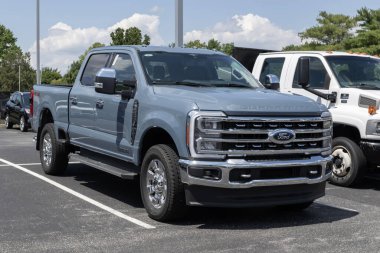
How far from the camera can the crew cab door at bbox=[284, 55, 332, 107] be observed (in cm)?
923

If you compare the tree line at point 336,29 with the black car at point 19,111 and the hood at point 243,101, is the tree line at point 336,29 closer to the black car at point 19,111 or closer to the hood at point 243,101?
the black car at point 19,111

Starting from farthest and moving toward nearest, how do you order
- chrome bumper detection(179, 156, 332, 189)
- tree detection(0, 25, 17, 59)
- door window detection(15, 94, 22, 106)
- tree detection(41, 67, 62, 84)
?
tree detection(41, 67, 62, 84)
tree detection(0, 25, 17, 59)
door window detection(15, 94, 22, 106)
chrome bumper detection(179, 156, 332, 189)

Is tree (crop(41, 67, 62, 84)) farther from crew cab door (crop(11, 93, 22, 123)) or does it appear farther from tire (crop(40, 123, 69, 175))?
tire (crop(40, 123, 69, 175))

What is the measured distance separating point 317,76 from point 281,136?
12.4ft

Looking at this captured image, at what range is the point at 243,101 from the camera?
19.6ft

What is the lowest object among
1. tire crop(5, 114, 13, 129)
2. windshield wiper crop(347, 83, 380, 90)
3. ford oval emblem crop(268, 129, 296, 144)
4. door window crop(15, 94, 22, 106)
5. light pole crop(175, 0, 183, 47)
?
tire crop(5, 114, 13, 129)

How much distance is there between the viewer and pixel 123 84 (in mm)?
7098

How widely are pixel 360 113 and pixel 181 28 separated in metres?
6.14

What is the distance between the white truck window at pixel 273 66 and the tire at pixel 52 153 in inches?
152

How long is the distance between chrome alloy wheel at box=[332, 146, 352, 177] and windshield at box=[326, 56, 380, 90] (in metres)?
1.03

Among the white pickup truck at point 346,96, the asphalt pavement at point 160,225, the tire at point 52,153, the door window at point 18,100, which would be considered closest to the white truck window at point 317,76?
the white pickup truck at point 346,96

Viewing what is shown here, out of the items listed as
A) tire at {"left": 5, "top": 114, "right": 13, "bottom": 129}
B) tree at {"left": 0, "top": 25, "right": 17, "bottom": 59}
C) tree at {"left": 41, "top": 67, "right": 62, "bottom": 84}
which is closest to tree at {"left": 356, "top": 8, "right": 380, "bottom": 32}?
tire at {"left": 5, "top": 114, "right": 13, "bottom": 129}

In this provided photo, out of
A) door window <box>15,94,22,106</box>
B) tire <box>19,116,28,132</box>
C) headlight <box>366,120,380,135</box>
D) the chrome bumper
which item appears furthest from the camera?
door window <box>15,94,22,106</box>

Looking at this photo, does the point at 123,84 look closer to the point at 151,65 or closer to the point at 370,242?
the point at 151,65
